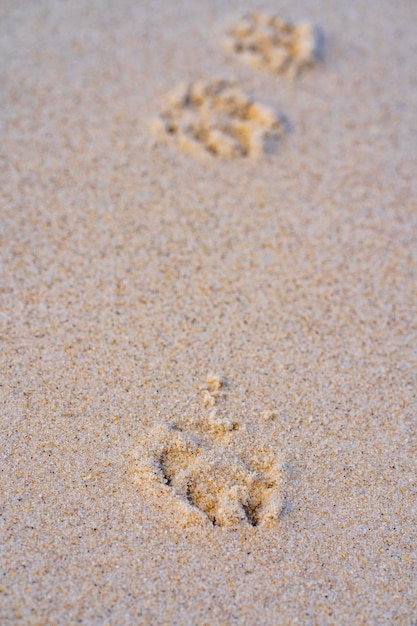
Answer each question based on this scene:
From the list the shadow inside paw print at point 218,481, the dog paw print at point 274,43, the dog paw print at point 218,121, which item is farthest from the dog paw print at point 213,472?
the dog paw print at point 274,43

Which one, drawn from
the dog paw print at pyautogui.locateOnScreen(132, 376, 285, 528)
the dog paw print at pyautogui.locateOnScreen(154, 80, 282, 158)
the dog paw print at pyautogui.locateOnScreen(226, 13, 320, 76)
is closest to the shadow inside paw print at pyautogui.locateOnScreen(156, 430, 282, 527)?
the dog paw print at pyautogui.locateOnScreen(132, 376, 285, 528)

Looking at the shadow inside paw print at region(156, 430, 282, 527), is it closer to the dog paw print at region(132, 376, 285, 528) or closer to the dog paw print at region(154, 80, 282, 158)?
the dog paw print at region(132, 376, 285, 528)

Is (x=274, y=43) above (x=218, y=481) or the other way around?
above

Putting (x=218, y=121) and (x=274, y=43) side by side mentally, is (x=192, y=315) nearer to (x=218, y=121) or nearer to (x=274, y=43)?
(x=218, y=121)

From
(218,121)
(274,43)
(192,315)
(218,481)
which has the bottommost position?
(218,481)

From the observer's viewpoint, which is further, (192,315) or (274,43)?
(274,43)

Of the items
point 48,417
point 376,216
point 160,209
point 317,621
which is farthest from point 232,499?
point 376,216

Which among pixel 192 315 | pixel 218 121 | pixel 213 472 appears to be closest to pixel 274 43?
pixel 218 121

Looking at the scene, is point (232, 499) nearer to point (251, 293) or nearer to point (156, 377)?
point (156, 377)
